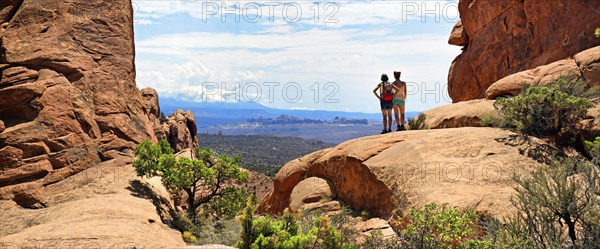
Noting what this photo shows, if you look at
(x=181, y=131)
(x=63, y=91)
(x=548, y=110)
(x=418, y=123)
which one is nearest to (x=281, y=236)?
(x=548, y=110)

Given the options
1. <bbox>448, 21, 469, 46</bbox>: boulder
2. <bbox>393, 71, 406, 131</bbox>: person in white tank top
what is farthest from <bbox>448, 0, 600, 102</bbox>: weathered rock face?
<bbox>393, 71, 406, 131</bbox>: person in white tank top

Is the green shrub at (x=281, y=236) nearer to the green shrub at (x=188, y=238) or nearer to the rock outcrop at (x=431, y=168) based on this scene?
the rock outcrop at (x=431, y=168)

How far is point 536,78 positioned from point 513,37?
1052 centimetres

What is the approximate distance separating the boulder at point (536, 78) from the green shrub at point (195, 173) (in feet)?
37.7

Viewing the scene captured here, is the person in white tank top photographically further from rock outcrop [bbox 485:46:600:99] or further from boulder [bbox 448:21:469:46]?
boulder [bbox 448:21:469:46]

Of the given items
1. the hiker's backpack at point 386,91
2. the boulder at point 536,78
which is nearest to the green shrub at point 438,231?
the hiker's backpack at point 386,91

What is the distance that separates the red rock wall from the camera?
17.1 meters

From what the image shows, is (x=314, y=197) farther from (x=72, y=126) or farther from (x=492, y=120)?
(x=72, y=126)

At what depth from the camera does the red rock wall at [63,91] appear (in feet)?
56.2

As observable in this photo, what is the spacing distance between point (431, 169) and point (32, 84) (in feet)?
48.9

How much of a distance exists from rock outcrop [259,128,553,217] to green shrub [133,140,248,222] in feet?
8.84

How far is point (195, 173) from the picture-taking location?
→ 1780 centimetres

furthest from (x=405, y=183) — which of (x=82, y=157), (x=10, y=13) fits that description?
(x=10, y=13)

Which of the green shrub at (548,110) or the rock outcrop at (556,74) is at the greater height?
the rock outcrop at (556,74)
